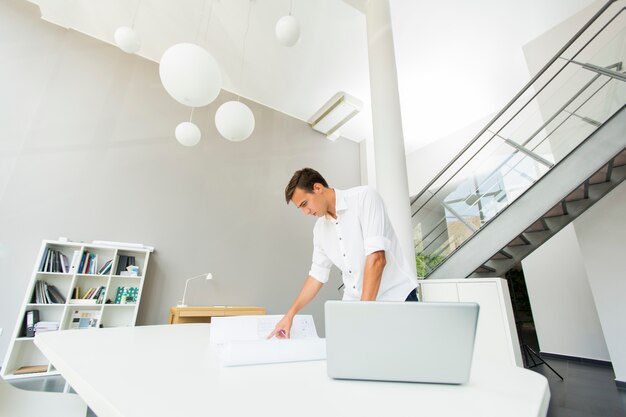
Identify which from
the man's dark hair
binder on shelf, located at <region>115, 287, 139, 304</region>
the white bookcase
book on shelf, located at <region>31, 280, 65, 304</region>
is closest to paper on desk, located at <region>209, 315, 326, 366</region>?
the man's dark hair

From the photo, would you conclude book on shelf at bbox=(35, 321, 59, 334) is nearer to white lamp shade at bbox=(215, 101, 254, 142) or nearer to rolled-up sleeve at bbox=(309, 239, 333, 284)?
white lamp shade at bbox=(215, 101, 254, 142)

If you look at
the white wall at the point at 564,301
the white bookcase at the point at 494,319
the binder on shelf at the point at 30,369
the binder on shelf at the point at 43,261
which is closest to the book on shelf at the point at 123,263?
the binder on shelf at the point at 43,261

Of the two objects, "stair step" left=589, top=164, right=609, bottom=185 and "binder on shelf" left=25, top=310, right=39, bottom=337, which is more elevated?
"stair step" left=589, top=164, right=609, bottom=185

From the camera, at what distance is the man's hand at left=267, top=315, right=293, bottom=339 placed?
3.05ft

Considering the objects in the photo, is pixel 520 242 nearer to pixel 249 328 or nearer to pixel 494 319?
pixel 494 319

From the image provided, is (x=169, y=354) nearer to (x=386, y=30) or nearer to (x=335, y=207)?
(x=335, y=207)

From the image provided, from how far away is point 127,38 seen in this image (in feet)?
8.39

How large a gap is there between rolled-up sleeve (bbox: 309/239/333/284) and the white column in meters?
1.65

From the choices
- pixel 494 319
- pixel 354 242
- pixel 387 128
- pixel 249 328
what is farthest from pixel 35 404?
pixel 387 128

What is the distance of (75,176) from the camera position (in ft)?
11.4

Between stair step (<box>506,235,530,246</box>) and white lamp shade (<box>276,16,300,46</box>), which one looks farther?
stair step (<box>506,235,530,246</box>)

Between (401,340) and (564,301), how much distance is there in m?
4.82

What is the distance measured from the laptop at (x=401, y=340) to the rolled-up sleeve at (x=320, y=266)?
880mm

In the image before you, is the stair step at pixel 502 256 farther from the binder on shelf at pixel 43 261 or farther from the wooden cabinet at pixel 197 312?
the binder on shelf at pixel 43 261
